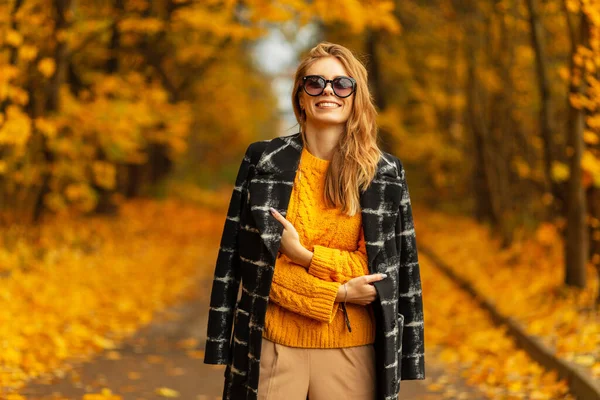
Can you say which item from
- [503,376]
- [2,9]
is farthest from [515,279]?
[2,9]

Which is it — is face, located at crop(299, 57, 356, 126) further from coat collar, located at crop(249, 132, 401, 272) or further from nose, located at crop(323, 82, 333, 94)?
coat collar, located at crop(249, 132, 401, 272)

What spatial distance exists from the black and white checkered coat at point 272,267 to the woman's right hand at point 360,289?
30 mm

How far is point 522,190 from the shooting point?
17.9m

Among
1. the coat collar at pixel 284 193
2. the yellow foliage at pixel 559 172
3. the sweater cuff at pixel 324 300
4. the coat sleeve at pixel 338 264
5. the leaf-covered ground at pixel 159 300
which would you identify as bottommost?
the leaf-covered ground at pixel 159 300

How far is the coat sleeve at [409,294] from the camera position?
3340mm

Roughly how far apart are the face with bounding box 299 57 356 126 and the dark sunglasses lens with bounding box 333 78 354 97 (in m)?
0.02

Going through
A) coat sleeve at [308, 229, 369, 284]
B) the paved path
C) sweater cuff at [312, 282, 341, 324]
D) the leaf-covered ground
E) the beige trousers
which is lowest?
the paved path

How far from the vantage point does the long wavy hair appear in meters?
3.15

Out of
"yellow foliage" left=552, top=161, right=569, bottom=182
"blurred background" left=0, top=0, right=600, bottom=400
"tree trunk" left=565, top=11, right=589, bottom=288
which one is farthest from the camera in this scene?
"yellow foliage" left=552, top=161, right=569, bottom=182

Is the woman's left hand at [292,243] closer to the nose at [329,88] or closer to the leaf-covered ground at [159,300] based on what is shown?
the nose at [329,88]

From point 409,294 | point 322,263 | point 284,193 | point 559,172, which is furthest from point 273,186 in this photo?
point 559,172

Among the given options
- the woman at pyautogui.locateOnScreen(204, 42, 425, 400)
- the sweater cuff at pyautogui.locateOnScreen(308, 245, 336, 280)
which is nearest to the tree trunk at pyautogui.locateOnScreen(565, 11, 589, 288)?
the woman at pyautogui.locateOnScreen(204, 42, 425, 400)

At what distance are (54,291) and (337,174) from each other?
7.68 meters

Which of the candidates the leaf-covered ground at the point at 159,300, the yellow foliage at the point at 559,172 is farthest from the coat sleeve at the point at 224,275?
the yellow foliage at the point at 559,172
